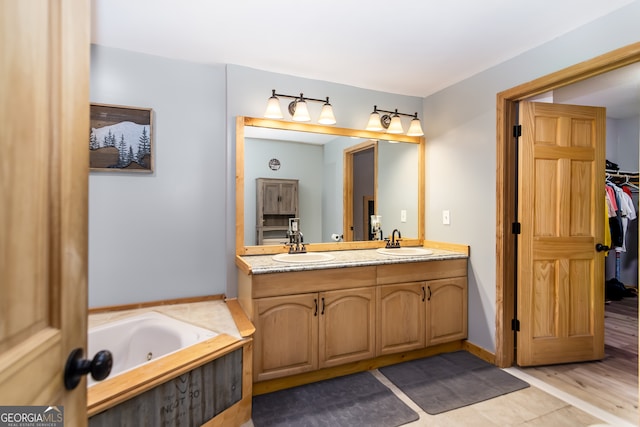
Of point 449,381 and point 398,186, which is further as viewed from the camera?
point 398,186

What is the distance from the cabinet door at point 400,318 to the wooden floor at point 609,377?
2.75 feet

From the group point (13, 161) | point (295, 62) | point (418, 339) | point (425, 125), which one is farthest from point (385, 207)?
point (13, 161)

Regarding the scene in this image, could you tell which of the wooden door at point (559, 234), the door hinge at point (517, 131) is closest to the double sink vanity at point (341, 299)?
the wooden door at point (559, 234)

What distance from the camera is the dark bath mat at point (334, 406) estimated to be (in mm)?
1897

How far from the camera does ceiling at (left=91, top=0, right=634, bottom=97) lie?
1860mm

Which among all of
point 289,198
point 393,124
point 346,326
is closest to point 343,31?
point 393,124

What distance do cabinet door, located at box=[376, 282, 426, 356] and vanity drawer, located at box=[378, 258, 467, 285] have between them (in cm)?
5

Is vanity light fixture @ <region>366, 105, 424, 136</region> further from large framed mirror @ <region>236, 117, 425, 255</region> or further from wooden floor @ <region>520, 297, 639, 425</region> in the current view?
wooden floor @ <region>520, 297, 639, 425</region>

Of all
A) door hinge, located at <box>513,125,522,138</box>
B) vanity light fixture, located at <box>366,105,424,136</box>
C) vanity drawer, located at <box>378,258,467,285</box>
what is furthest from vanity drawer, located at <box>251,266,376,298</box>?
door hinge, located at <box>513,125,522,138</box>

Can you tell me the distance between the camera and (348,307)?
→ 2.35 metres

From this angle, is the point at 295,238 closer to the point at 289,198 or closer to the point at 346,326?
the point at 289,198

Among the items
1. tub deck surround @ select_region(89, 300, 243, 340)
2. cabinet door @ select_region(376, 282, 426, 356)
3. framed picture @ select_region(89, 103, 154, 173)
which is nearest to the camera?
tub deck surround @ select_region(89, 300, 243, 340)

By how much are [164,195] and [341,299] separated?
151cm

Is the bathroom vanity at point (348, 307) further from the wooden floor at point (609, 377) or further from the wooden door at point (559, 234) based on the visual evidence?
the wooden floor at point (609, 377)
